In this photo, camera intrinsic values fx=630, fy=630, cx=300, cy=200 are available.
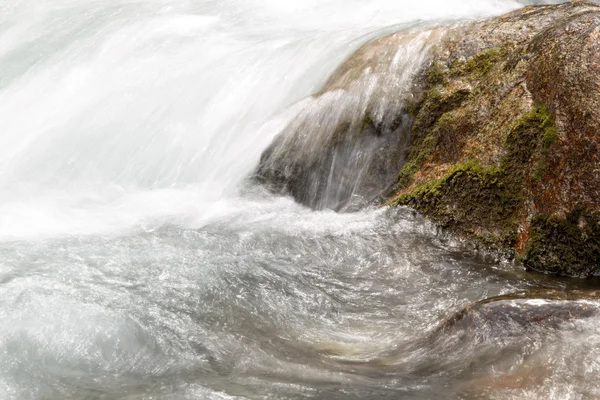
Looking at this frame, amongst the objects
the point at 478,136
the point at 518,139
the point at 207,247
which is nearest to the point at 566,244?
the point at 518,139

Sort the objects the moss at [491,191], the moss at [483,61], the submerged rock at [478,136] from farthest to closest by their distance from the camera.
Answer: the moss at [483,61]
the moss at [491,191]
the submerged rock at [478,136]

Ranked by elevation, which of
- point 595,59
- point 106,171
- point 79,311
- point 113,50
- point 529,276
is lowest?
point 529,276

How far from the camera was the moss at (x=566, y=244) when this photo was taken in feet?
16.6

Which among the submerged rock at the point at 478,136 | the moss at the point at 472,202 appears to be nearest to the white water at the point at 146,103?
the submerged rock at the point at 478,136

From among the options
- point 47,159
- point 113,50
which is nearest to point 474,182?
point 47,159

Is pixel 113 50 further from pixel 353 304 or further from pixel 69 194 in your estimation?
pixel 353 304

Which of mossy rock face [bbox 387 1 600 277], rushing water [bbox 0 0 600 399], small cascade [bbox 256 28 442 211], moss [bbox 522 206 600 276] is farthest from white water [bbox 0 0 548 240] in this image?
moss [bbox 522 206 600 276]

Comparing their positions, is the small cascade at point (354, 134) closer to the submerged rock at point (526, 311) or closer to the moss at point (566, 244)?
the moss at point (566, 244)

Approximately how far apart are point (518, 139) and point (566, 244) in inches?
40.4

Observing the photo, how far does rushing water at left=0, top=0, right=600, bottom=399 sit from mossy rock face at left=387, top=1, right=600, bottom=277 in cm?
33

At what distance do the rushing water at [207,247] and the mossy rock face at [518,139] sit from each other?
1.08 feet

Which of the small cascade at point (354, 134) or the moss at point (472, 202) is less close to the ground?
the small cascade at point (354, 134)

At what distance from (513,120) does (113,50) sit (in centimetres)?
609

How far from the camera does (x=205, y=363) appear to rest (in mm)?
4074
